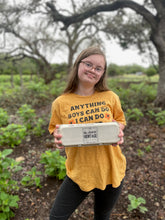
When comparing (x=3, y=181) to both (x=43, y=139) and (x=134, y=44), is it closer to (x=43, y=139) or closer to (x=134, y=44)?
(x=43, y=139)

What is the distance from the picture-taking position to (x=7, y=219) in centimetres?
192

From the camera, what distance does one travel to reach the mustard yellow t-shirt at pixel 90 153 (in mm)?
1243

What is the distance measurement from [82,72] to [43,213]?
181 centimetres

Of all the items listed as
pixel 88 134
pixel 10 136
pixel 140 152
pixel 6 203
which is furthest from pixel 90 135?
pixel 10 136

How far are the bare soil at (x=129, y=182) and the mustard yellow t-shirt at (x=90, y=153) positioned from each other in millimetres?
1098

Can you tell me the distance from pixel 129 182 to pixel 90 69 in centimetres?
204

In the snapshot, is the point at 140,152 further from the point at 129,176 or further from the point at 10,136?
the point at 10,136

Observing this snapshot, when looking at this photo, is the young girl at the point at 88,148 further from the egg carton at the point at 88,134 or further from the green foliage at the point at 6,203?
the green foliage at the point at 6,203

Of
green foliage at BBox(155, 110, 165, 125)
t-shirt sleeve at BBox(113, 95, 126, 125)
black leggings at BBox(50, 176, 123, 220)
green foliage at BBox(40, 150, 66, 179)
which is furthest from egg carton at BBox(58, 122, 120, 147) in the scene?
green foliage at BBox(155, 110, 165, 125)

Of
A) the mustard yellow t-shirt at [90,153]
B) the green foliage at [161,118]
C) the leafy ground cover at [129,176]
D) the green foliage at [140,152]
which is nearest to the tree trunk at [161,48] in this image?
the leafy ground cover at [129,176]

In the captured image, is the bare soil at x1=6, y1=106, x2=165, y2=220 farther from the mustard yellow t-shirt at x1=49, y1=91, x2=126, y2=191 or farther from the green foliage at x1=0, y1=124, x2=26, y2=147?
the mustard yellow t-shirt at x1=49, y1=91, x2=126, y2=191

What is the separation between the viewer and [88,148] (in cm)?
124

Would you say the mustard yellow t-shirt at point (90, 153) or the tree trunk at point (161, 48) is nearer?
the mustard yellow t-shirt at point (90, 153)

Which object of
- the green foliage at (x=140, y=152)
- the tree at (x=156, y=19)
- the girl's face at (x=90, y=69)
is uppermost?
the tree at (x=156, y=19)
